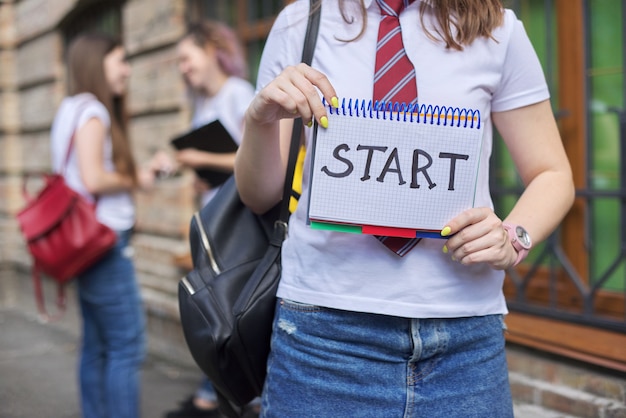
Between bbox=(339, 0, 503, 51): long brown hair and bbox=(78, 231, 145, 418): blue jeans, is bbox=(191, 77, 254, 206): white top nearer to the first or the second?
bbox=(78, 231, 145, 418): blue jeans

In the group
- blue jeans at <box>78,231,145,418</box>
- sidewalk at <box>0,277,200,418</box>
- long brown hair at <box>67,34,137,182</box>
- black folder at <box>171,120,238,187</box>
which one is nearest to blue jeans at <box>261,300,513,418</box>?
black folder at <box>171,120,238,187</box>

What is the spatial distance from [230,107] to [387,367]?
275 centimetres

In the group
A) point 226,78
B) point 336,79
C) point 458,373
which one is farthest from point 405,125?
point 226,78

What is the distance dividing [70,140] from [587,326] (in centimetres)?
238

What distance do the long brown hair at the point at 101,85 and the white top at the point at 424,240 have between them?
2278mm

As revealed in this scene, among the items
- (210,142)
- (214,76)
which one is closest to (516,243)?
(210,142)

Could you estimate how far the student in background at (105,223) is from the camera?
139 inches

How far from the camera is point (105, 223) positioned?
3.57 metres

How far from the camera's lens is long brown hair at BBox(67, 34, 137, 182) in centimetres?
367

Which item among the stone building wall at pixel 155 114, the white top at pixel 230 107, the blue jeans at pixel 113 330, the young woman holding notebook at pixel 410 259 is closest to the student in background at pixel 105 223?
the blue jeans at pixel 113 330

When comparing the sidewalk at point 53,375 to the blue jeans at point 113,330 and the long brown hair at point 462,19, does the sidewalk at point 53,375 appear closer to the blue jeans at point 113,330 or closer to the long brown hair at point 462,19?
the blue jeans at point 113,330

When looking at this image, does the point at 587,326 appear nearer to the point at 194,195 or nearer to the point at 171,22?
the point at 194,195

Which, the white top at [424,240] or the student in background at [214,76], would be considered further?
the student in background at [214,76]

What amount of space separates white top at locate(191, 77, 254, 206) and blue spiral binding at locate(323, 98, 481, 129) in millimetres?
2604
